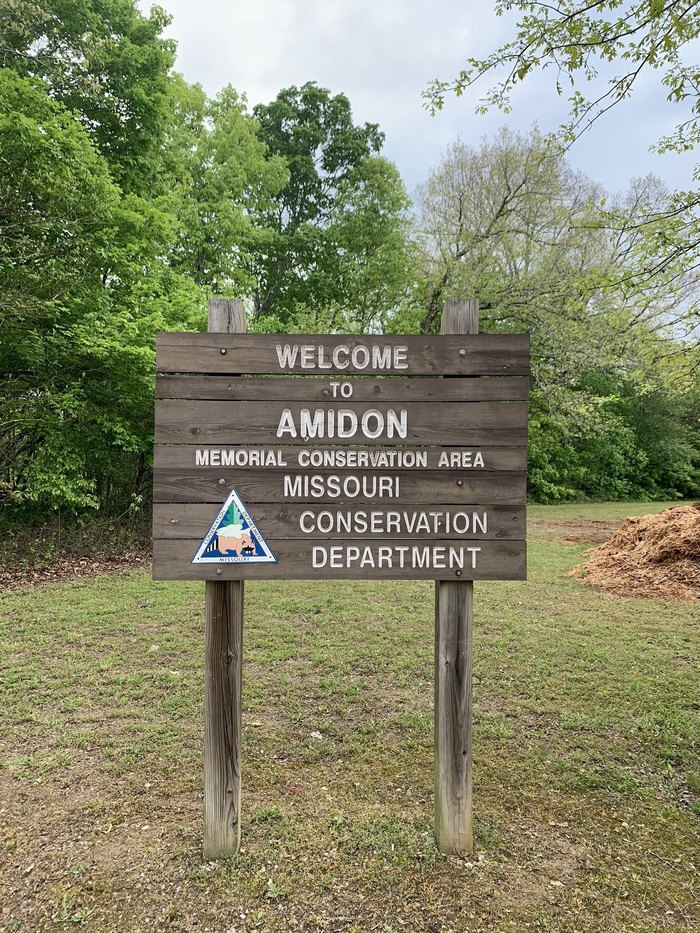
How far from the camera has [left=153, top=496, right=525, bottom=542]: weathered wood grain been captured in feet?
8.03

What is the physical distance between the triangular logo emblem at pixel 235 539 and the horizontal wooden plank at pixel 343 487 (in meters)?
0.06

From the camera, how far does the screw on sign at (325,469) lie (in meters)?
2.46

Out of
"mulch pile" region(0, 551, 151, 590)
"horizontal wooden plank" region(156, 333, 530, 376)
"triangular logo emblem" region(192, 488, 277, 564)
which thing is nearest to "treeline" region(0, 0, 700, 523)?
"mulch pile" region(0, 551, 151, 590)

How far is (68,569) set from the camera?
857 cm

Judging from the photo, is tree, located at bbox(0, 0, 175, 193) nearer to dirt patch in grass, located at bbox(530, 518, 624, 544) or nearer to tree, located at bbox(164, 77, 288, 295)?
tree, located at bbox(164, 77, 288, 295)

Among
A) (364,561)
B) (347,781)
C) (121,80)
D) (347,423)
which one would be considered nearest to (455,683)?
(364,561)

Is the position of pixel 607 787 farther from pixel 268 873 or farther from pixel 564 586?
pixel 564 586

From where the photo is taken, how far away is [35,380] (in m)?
8.75

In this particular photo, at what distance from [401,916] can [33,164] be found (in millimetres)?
8974

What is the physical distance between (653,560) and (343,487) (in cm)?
782

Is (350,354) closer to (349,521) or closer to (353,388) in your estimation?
(353,388)

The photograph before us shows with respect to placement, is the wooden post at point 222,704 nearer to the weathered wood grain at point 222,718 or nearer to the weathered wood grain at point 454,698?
the weathered wood grain at point 222,718

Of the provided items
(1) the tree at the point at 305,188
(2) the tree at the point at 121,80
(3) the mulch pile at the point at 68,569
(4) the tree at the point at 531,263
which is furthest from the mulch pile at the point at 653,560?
(1) the tree at the point at 305,188

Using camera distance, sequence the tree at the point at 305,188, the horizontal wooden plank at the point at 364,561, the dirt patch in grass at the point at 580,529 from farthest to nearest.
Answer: the tree at the point at 305,188 < the dirt patch in grass at the point at 580,529 < the horizontal wooden plank at the point at 364,561
